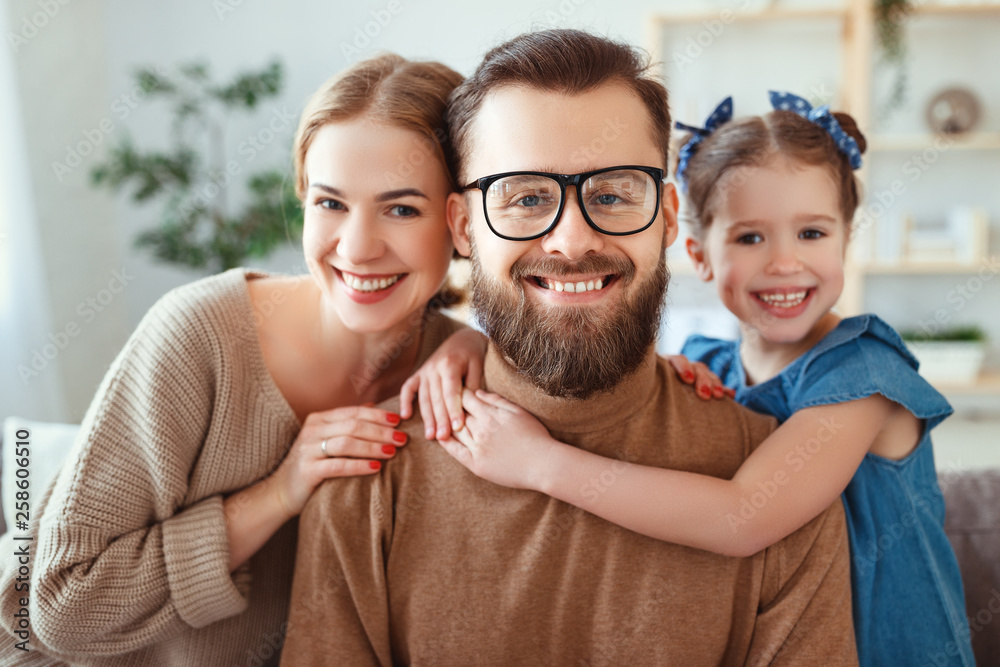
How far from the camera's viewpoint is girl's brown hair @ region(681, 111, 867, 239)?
59.9 inches

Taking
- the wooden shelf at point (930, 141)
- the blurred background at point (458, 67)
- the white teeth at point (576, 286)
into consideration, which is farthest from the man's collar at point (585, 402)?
the wooden shelf at point (930, 141)

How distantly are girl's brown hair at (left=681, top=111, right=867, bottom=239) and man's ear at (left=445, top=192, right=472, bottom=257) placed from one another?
1.76ft

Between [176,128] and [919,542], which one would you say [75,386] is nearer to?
[176,128]

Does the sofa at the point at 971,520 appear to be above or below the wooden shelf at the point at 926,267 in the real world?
below

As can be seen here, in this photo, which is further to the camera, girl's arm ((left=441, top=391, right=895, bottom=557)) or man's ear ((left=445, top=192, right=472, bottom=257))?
man's ear ((left=445, top=192, right=472, bottom=257))

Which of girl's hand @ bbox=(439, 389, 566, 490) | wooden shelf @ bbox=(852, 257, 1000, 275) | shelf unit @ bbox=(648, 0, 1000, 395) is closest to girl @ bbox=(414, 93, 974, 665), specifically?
girl's hand @ bbox=(439, 389, 566, 490)

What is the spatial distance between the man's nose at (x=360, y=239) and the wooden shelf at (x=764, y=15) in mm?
3222

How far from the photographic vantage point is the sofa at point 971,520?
1.70 m

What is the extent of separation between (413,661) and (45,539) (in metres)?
0.68

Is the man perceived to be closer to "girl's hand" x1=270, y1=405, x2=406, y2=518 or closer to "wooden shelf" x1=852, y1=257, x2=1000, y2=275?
"girl's hand" x1=270, y1=405, x2=406, y2=518

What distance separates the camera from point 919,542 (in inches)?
56.1

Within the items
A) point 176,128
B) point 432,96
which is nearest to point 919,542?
point 432,96

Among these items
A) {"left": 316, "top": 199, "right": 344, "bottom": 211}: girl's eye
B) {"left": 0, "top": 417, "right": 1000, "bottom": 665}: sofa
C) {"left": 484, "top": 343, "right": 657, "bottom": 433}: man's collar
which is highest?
{"left": 316, "top": 199, "right": 344, "bottom": 211}: girl's eye

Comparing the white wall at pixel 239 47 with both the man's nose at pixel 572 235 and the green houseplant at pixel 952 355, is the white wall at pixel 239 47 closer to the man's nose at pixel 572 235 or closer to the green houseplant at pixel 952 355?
the green houseplant at pixel 952 355
